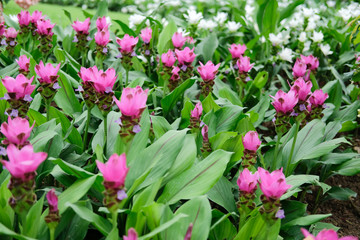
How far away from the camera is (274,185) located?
1.56 meters

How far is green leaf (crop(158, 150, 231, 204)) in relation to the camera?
176 centimetres

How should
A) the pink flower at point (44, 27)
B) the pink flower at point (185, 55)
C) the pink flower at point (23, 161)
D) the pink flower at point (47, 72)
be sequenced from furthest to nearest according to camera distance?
the pink flower at point (44, 27) < the pink flower at point (185, 55) < the pink flower at point (47, 72) < the pink flower at point (23, 161)

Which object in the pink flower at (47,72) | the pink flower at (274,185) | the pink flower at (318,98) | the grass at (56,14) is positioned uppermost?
the pink flower at (47,72)

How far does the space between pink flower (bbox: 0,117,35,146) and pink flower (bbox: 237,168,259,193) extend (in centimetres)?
88

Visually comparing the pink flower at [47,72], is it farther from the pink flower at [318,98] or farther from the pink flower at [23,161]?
the pink flower at [318,98]

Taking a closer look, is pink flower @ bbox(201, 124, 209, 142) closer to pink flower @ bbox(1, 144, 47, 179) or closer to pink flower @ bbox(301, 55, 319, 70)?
pink flower @ bbox(1, 144, 47, 179)

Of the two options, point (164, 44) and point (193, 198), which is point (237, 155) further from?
point (164, 44)

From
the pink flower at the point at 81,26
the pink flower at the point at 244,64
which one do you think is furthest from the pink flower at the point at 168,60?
the pink flower at the point at 81,26

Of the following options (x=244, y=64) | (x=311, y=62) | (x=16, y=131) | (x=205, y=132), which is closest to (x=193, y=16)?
(x=311, y=62)

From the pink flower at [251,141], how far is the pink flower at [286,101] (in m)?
0.26

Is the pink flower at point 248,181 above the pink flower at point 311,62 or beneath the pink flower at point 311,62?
above

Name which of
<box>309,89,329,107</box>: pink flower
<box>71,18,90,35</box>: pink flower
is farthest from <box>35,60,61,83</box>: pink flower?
<box>309,89,329,107</box>: pink flower

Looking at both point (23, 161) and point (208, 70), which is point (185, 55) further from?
point (23, 161)

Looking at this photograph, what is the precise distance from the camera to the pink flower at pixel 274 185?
1551mm
